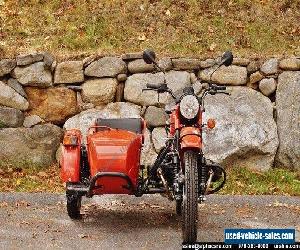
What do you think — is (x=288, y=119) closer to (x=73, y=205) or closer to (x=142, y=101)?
(x=142, y=101)

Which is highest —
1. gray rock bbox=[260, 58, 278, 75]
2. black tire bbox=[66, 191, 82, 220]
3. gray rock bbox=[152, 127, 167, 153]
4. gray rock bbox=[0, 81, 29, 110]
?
gray rock bbox=[260, 58, 278, 75]

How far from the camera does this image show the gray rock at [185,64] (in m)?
10.5

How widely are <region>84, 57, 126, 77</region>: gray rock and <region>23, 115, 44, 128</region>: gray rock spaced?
1020mm

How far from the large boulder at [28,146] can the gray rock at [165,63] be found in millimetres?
1982

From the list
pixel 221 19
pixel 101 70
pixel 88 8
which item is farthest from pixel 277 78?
pixel 88 8

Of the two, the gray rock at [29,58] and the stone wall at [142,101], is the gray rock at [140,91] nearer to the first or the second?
the stone wall at [142,101]

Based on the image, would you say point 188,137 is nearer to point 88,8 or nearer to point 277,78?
point 277,78

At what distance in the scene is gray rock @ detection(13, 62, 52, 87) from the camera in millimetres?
10398

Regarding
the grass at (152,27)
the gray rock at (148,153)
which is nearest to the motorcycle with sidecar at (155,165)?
the gray rock at (148,153)

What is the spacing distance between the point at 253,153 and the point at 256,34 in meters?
2.37

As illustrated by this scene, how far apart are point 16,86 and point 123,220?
151 inches

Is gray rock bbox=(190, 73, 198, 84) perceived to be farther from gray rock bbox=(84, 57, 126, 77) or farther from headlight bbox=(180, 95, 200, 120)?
headlight bbox=(180, 95, 200, 120)

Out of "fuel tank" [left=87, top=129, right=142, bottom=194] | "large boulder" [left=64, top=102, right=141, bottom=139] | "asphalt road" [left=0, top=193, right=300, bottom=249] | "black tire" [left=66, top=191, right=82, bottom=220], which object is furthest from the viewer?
"large boulder" [left=64, top=102, right=141, bottom=139]

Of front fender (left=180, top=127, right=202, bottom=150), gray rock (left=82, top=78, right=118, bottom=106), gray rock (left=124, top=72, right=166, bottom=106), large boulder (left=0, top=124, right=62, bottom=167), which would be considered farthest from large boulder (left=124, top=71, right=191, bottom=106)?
front fender (left=180, top=127, right=202, bottom=150)
